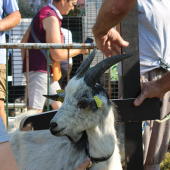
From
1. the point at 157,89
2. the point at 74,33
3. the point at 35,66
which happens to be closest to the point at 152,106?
the point at 157,89

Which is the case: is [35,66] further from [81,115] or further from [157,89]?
[157,89]

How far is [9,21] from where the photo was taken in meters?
2.82

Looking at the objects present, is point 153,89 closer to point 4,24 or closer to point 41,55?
point 41,55

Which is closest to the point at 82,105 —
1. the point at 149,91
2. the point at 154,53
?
the point at 149,91

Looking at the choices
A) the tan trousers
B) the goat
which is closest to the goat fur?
the goat

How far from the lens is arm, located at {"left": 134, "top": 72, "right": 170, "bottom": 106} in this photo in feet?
4.83

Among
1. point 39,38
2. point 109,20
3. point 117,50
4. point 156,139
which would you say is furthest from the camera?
point 39,38

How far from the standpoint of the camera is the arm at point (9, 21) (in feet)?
8.96

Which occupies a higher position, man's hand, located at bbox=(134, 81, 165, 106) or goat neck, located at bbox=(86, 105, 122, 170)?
man's hand, located at bbox=(134, 81, 165, 106)

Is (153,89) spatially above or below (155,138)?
above

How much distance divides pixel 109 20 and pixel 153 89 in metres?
0.66

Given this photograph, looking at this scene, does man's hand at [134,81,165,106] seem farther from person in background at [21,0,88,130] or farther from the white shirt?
person in background at [21,0,88,130]

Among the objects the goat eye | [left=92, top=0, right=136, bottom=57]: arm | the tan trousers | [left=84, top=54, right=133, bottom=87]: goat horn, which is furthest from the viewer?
the tan trousers

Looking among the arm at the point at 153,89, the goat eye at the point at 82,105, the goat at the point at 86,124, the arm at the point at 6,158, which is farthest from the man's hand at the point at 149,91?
the arm at the point at 6,158
